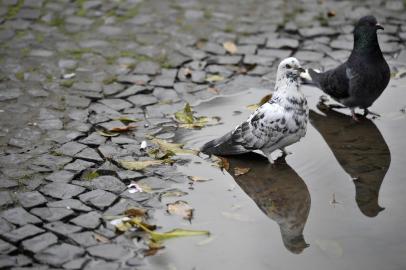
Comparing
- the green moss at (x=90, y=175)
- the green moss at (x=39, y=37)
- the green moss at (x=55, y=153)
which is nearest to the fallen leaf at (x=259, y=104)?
the green moss at (x=90, y=175)

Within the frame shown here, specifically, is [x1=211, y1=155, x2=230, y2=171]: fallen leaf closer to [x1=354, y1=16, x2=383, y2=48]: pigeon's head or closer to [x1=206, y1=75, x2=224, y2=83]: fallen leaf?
[x1=206, y1=75, x2=224, y2=83]: fallen leaf

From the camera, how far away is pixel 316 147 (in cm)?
589

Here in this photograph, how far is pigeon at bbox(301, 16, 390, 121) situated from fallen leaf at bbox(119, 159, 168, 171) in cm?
207

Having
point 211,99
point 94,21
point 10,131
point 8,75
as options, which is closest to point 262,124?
point 211,99

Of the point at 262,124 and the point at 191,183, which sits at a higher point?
the point at 262,124

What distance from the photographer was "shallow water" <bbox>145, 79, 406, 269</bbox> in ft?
14.2

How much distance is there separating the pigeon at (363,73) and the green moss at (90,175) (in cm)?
270

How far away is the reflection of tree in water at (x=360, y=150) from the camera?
16.7ft

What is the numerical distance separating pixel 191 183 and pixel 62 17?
437 cm

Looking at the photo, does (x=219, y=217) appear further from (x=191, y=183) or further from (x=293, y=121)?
(x=293, y=121)

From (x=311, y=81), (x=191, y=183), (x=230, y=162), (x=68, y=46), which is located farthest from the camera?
(x=68, y=46)

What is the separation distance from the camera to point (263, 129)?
17.8ft

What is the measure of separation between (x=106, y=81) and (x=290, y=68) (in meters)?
2.59

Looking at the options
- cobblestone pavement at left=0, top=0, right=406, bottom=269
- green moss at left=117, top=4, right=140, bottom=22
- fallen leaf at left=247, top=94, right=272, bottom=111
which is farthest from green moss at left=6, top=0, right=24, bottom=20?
fallen leaf at left=247, top=94, right=272, bottom=111
